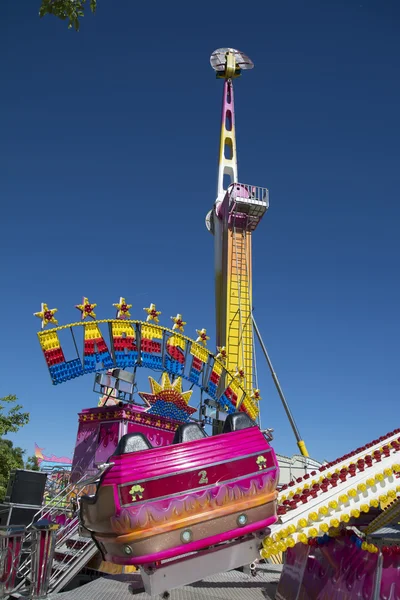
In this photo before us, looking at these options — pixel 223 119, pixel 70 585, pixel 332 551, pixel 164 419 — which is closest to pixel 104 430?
pixel 164 419

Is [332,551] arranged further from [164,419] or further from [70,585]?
[164,419]

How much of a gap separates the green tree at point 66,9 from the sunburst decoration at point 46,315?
34.1 feet

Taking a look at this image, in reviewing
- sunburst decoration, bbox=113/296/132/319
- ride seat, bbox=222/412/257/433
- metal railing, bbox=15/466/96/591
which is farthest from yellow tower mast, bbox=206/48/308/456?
ride seat, bbox=222/412/257/433

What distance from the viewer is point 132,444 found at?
435cm

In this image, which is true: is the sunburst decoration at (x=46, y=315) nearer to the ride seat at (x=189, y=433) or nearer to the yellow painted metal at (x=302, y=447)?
the ride seat at (x=189, y=433)

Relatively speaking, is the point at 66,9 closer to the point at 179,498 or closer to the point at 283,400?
the point at 179,498

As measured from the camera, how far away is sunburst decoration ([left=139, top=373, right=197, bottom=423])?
16.3 meters

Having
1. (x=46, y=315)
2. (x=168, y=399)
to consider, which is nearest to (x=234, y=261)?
(x=168, y=399)

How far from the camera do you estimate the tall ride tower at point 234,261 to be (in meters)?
24.4

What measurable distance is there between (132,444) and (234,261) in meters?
22.0

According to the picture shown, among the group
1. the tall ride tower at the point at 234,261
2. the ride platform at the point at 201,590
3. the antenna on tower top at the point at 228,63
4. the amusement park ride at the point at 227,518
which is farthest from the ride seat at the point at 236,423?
the antenna on tower top at the point at 228,63

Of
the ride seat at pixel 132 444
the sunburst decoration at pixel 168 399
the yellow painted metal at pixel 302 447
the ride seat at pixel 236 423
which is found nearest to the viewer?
the ride seat at pixel 132 444

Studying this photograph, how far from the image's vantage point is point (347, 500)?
504 cm

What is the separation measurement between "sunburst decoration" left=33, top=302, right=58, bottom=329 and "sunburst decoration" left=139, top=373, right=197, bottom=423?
4.55 m
